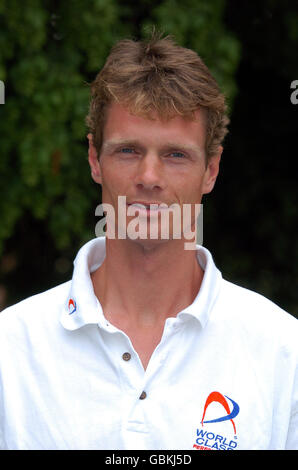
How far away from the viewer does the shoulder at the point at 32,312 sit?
2131mm

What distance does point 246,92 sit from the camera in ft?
15.4

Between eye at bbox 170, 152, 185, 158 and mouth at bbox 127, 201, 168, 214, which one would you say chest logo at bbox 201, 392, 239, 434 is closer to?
mouth at bbox 127, 201, 168, 214

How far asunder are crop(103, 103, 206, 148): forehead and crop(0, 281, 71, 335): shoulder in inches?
19.9

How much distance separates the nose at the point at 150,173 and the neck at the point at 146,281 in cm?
19

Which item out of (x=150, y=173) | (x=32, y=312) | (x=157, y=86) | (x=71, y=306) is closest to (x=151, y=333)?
(x=71, y=306)

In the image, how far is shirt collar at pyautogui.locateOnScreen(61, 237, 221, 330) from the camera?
205 cm

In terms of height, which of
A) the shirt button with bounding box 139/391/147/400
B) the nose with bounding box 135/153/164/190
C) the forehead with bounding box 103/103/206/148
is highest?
the forehead with bounding box 103/103/206/148

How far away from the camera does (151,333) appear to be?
6.91 ft

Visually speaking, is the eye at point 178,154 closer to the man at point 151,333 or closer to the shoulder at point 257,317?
the man at point 151,333

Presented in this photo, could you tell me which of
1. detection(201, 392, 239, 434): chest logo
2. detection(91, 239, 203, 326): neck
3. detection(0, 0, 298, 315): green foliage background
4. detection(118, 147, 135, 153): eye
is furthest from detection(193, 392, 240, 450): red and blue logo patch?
detection(0, 0, 298, 315): green foliage background

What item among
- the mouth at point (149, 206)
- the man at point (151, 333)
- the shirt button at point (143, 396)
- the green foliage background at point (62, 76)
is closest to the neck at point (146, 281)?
the man at point (151, 333)

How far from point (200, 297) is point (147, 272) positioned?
0.54 ft

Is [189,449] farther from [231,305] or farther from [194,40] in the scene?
[194,40]

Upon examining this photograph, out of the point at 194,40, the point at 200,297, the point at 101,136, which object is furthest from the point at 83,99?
the point at 200,297
